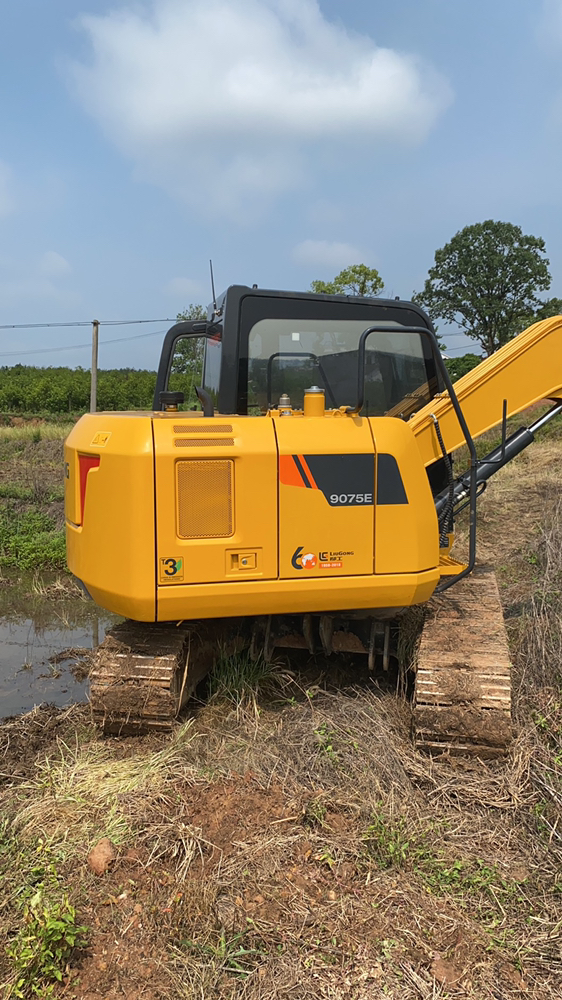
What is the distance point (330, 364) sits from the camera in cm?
493

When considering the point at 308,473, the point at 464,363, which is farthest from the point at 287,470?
the point at 464,363

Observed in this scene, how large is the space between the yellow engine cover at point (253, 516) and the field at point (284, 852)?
0.80 meters

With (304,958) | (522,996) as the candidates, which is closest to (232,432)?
(304,958)

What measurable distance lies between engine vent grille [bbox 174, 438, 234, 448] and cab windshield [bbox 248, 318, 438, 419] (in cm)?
102

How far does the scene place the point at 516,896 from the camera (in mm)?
2893

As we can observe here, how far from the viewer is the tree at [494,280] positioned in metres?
37.8

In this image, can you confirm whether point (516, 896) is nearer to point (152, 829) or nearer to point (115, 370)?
point (152, 829)

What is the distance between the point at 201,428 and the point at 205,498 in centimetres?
37

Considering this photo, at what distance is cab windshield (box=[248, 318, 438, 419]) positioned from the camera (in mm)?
4844

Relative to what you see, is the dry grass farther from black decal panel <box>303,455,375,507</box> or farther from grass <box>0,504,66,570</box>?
black decal panel <box>303,455,375,507</box>

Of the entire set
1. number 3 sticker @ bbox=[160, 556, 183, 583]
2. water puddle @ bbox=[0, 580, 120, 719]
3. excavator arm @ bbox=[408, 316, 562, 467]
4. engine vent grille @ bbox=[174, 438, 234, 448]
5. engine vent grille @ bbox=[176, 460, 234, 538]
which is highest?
excavator arm @ bbox=[408, 316, 562, 467]

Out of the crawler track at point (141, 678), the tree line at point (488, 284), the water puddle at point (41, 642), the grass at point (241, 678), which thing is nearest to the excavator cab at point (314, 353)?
the crawler track at point (141, 678)

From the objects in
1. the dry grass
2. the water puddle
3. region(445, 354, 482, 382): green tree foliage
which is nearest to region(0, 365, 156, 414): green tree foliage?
the dry grass

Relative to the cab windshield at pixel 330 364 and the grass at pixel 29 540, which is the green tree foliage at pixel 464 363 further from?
the cab windshield at pixel 330 364
